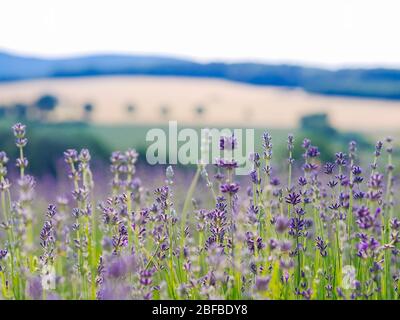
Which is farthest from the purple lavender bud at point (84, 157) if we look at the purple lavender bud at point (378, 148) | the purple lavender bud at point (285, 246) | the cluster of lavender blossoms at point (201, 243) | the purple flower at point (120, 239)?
the purple lavender bud at point (378, 148)

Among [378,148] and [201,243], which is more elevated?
[378,148]

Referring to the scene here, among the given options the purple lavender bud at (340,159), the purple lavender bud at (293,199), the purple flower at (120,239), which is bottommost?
the purple flower at (120,239)

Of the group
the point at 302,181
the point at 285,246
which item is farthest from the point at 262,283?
the point at 302,181

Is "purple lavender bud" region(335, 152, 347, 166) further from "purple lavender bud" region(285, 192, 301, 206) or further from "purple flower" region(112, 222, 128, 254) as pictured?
"purple flower" region(112, 222, 128, 254)

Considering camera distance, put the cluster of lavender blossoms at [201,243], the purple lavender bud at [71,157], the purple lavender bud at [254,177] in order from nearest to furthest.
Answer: the cluster of lavender blossoms at [201,243] < the purple lavender bud at [71,157] < the purple lavender bud at [254,177]

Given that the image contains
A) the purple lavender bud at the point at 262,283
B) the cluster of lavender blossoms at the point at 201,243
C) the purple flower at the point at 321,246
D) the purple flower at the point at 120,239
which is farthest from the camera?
the purple flower at the point at 321,246

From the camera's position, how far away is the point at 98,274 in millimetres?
3047

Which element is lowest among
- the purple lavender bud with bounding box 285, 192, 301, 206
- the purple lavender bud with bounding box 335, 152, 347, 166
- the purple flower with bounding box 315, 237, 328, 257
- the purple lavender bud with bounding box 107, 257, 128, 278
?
the purple flower with bounding box 315, 237, 328, 257

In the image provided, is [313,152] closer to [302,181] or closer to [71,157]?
[302,181]

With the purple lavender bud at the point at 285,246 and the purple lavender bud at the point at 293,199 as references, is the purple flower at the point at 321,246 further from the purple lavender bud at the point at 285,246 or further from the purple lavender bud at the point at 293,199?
the purple lavender bud at the point at 285,246

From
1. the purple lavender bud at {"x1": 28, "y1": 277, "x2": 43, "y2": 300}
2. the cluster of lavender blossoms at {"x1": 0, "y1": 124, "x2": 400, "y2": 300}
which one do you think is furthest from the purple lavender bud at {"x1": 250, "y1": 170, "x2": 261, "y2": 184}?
the purple lavender bud at {"x1": 28, "y1": 277, "x2": 43, "y2": 300}
